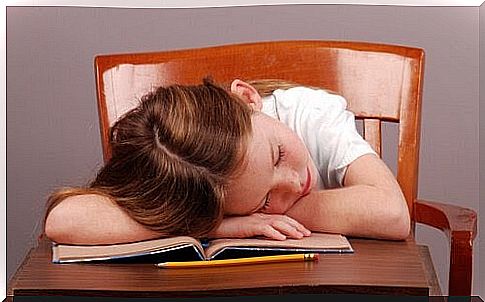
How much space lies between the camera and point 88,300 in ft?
3.51

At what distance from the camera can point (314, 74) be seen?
4.75 ft

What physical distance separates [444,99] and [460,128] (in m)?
0.05

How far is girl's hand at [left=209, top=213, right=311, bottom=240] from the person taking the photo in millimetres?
1244

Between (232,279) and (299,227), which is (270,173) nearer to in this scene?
(299,227)

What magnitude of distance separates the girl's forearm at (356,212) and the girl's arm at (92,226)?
19cm

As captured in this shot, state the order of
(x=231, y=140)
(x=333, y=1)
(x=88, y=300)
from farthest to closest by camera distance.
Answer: (x=333, y=1) → (x=231, y=140) → (x=88, y=300)

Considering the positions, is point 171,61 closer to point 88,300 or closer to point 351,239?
point 351,239

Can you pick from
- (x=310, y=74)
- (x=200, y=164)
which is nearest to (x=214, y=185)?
(x=200, y=164)

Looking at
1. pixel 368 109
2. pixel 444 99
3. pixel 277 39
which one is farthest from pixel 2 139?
pixel 444 99

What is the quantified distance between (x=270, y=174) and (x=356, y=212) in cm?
11

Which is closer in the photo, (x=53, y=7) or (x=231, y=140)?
(x=231, y=140)

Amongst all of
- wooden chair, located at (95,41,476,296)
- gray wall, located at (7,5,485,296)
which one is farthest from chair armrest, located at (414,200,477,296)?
gray wall, located at (7,5,485,296)

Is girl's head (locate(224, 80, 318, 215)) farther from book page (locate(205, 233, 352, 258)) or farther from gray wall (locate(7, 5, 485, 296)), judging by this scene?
gray wall (locate(7, 5, 485, 296))

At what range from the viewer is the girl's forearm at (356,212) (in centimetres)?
127
